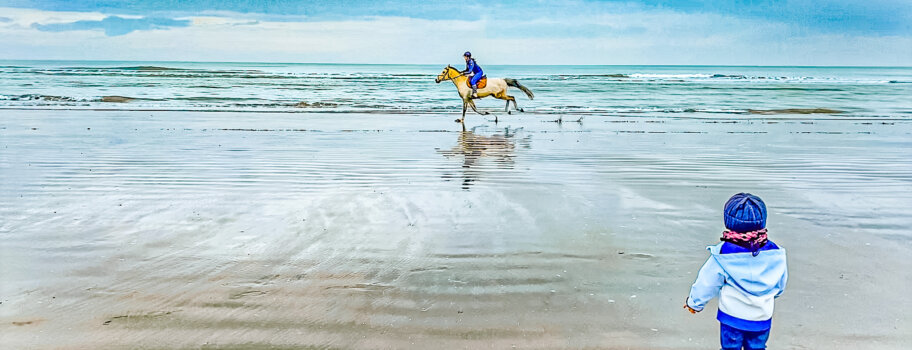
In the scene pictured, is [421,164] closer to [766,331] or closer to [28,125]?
[766,331]

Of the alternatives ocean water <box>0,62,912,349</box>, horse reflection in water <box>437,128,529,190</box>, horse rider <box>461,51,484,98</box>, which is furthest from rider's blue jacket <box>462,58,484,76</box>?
ocean water <box>0,62,912,349</box>

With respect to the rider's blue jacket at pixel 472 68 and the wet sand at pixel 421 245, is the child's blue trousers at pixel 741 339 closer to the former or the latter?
the wet sand at pixel 421 245

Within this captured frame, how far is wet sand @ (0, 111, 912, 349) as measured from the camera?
3.80m

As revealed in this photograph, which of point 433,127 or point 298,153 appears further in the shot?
point 433,127

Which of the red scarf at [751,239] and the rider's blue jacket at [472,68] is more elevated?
the rider's blue jacket at [472,68]

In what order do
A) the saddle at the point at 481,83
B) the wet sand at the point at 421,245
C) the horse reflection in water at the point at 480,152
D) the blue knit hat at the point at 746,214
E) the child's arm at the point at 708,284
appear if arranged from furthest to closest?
the saddle at the point at 481,83
the horse reflection in water at the point at 480,152
the wet sand at the point at 421,245
the child's arm at the point at 708,284
the blue knit hat at the point at 746,214

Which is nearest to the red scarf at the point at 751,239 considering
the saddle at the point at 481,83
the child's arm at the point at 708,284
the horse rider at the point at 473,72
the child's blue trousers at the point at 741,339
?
the child's arm at the point at 708,284

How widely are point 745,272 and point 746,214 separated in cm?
25

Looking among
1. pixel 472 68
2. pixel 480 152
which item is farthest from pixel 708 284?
pixel 472 68

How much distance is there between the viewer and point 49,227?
19.1 ft

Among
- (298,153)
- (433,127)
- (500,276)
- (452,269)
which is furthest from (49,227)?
(433,127)

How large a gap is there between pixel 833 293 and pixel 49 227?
6020mm

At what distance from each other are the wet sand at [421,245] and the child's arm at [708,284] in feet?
2.45

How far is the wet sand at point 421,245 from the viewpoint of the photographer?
12.5 feet
